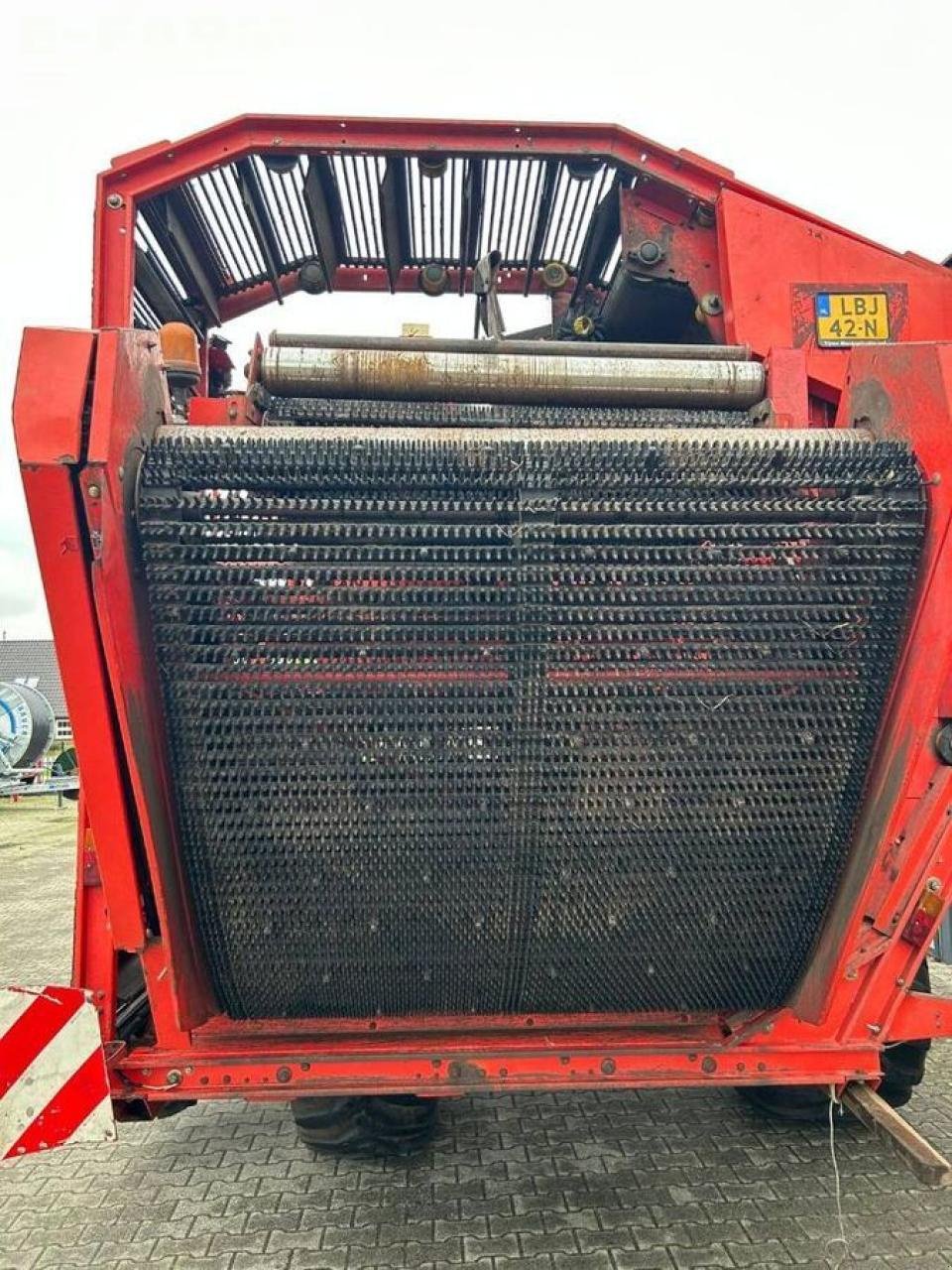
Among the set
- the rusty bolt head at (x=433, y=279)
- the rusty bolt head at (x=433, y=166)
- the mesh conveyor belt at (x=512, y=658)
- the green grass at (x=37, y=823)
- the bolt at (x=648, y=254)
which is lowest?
the green grass at (x=37, y=823)

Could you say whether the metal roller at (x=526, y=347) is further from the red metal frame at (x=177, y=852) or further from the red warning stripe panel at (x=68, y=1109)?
the red warning stripe panel at (x=68, y=1109)

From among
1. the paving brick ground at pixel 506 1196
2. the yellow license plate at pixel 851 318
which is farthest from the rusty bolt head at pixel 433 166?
the paving brick ground at pixel 506 1196

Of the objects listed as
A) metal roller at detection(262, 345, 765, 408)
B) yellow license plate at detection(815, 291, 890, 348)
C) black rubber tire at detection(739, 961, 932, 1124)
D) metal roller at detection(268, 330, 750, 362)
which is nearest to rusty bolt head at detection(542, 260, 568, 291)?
metal roller at detection(268, 330, 750, 362)

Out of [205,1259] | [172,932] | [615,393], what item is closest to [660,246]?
[615,393]

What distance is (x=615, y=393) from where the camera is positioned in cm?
251

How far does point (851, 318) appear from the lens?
109 inches

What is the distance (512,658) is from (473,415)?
34.8 inches

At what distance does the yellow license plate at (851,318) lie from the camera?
2752 millimetres

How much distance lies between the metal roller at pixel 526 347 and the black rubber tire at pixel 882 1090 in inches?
86.2

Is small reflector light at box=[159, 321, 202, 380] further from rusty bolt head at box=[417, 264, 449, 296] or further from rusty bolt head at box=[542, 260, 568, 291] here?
rusty bolt head at box=[542, 260, 568, 291]

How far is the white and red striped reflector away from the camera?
1934 mm

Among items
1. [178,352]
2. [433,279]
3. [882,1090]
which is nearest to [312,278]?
[433,279]

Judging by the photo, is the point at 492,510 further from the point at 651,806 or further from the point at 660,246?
the point at 660,246

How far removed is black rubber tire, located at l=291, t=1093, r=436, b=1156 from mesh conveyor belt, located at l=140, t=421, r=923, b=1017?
96cm
